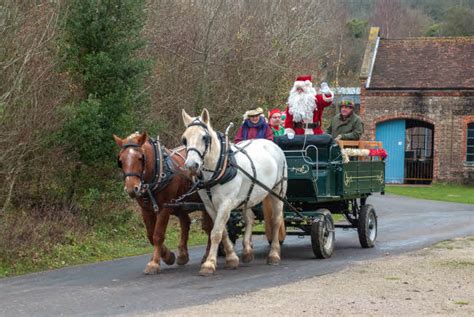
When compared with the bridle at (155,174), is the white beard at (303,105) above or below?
above

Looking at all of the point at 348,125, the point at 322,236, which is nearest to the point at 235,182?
the point at 322,236

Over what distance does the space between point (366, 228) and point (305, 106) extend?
7.60 ft

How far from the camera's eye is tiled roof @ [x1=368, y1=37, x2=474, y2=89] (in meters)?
35.2

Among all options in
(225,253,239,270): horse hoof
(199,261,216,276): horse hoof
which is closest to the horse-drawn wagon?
(225,253,239,270): horse hoof

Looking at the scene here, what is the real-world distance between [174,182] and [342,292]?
118 inches

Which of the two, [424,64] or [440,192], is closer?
[440,192]

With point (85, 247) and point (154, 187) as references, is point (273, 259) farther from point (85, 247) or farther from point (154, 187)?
point (85, 247)

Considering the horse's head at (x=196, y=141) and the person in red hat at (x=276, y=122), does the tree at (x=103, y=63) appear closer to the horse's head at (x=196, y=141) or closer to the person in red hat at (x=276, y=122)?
the person in red hat at (x=276, y=122)

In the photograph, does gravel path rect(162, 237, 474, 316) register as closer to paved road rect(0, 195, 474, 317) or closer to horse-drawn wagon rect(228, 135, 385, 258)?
paved road rect(0, 195, 474, 317)

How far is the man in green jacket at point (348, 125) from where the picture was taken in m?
14.4

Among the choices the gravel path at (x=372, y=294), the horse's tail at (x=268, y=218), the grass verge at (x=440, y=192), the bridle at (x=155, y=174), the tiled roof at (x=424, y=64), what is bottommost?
the gravel path at (x=372, y=294)

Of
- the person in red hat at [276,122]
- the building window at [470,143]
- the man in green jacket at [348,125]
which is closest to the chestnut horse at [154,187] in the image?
the person in red hat at [276,122]

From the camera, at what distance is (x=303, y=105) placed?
13.9 metres

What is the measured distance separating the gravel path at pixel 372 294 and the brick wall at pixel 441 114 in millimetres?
23625
